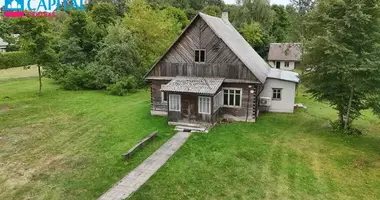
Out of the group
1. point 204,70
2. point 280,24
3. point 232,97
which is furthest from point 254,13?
point 232,97

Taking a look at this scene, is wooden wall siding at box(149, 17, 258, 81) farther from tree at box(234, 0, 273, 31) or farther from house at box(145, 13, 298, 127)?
tree at box(234, 0, 273, 31)

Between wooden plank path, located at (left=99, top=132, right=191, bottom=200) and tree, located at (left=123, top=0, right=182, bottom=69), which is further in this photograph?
tree, located at (left=123, top=0, right=182, bottom=69)

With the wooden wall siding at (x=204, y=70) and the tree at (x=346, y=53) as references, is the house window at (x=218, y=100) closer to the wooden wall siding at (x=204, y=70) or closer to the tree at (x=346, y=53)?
the wooden wall siding at (x=204, y=70)

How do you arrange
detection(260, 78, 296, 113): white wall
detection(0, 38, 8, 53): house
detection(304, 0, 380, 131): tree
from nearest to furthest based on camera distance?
detection(304, 0, 380, 131): tree < detection(260, 78, 296, 113): white wall < detection(0, 38, 8, 53): house

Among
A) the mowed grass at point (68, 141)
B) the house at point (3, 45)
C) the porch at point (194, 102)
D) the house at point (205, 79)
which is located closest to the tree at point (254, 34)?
the mowed grass at point (68, 141)

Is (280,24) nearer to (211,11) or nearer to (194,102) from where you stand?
(211,11)

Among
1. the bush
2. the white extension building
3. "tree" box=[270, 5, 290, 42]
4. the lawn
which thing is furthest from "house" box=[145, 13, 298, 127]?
"tree" box=[270, 5, 290, 42]

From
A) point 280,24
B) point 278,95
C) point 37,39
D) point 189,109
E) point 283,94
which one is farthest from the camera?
point 280,24
